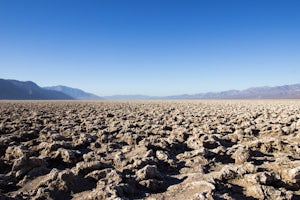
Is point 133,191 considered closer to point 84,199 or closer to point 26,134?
point 84,199

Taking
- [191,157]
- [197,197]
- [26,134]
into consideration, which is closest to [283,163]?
[191,157]

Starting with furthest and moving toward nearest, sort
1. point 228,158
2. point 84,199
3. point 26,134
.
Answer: point 26,134 < point 228,158 < point 84,199

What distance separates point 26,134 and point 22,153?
1970mm

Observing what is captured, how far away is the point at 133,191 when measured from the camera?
2857 mm

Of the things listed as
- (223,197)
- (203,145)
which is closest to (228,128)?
(203,145)

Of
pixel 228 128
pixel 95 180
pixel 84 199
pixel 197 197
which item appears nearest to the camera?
pixel 197 197

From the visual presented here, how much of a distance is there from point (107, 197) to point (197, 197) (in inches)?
37.0

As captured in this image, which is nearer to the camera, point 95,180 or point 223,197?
point 223,197

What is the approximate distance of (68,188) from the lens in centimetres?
300

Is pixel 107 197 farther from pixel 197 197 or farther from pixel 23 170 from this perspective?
pixel 23 170

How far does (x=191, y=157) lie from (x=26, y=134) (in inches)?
169

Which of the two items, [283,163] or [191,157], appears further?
[191,157]

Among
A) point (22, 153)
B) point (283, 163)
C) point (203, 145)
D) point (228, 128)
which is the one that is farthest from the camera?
point (228, 128)

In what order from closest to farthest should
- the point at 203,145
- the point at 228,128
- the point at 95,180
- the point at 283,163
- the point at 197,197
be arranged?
the point at 197,197, the point at 95,180, the point at 283,163, the point at 203,145, the point at 228,128
